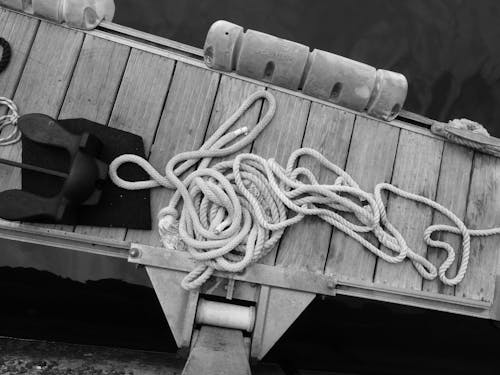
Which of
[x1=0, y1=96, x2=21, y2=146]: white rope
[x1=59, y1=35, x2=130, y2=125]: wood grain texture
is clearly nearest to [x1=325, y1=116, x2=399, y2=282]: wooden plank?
[x1=59, y1=35, x2=130, y2=125]: wood grain texture

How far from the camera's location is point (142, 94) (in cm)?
Answer: 241

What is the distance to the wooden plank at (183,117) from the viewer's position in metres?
2.32

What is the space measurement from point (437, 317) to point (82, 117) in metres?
2.46

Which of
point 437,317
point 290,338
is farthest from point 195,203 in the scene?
point 437,317

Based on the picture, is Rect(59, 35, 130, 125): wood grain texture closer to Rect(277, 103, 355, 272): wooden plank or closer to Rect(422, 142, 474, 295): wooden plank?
Rect(277, 103, 355, 272): wooden plank

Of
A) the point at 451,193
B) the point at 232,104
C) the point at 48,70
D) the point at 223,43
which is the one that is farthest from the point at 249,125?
the point at 451,193

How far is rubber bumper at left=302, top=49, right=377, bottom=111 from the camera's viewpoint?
2.41m

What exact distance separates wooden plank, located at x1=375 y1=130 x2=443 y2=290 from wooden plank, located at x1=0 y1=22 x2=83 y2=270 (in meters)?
1.95

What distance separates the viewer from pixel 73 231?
2.16 metres

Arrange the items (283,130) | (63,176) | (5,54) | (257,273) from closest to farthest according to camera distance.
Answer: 1. (63,176)
2. (257,273)
3. (5,54)
4. (283,130)

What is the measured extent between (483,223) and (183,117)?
191 cm

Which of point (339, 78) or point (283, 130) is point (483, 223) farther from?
point (283, 130)

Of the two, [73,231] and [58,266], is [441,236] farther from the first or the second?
[58,266]

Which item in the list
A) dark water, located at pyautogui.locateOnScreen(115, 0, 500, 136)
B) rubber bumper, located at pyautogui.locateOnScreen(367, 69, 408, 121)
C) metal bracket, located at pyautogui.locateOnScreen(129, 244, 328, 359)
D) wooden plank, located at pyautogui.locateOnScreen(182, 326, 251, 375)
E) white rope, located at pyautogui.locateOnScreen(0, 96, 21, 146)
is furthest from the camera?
dark water, located at pyautogui.locateOnScreen(115, 0, 500, 136)
